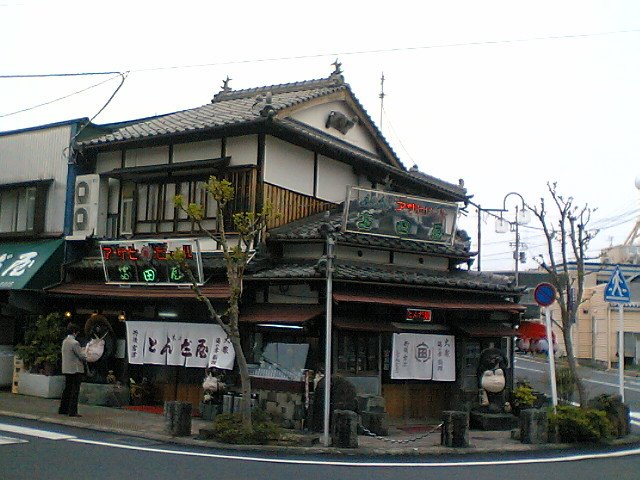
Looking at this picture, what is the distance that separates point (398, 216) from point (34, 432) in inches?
380

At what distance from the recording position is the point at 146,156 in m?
20.0

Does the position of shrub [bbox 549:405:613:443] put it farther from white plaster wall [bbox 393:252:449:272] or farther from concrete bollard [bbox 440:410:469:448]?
white plaster wall [bbox 393:252:449:272]

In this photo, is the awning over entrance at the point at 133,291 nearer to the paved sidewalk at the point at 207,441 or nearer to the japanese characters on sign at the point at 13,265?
the japanese characters on sign at the point at 13,265

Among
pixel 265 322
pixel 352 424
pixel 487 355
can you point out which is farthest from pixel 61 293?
pixel 487 355

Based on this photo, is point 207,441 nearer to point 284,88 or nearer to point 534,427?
point 534,427

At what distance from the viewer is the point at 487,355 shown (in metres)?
18.3

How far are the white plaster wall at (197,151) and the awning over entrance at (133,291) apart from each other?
344cm

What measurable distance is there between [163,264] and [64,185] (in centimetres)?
516

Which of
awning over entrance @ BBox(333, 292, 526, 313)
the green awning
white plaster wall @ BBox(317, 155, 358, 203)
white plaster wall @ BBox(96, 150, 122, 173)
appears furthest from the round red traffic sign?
the green awning

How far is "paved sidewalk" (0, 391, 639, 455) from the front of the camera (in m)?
13.3

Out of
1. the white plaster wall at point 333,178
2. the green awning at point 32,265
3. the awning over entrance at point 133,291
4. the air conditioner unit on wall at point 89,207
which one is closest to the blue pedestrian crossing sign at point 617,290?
the white plaster wall at point 333,178

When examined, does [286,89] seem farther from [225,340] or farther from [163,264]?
[225,340]

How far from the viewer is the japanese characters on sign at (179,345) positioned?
1727cm

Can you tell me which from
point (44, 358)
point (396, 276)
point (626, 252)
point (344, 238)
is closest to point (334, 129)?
point (344, 238)
